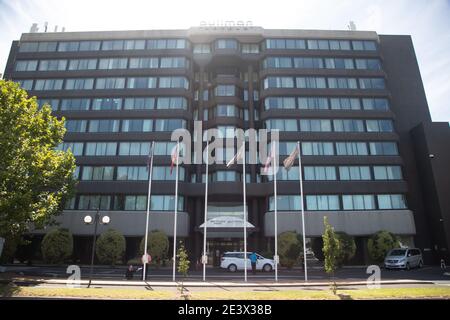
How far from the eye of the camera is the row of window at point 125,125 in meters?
40.6

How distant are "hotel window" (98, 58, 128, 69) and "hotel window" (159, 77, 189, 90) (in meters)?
6.72

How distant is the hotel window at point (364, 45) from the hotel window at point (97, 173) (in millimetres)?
42149

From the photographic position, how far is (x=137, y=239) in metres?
37.7

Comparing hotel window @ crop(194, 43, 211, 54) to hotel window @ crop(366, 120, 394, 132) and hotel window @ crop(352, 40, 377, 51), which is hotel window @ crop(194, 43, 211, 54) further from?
hotel window @ crop(366, 120, 394, 132)

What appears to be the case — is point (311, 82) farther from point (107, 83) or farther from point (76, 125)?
point (76, 125)

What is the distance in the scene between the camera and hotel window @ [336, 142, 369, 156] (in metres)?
40.1

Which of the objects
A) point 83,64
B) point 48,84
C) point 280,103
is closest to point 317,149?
point 280,103

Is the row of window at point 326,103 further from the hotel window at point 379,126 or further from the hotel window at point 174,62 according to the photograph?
the hotel window at point 174,62

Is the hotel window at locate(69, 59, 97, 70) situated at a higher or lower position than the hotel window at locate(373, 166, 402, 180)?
higher

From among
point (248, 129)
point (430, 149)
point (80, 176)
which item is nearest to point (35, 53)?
point (80, 176)

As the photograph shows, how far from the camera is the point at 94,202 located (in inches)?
1506

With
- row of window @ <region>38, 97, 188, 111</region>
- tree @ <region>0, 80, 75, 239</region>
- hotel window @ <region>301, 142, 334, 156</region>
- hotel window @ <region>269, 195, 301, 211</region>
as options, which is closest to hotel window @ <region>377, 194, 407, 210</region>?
hotel window @ <region>301, 142, 334, 156</region>

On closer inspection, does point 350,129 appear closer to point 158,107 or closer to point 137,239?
point 158,107

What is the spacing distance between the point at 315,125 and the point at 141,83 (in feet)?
87.7
